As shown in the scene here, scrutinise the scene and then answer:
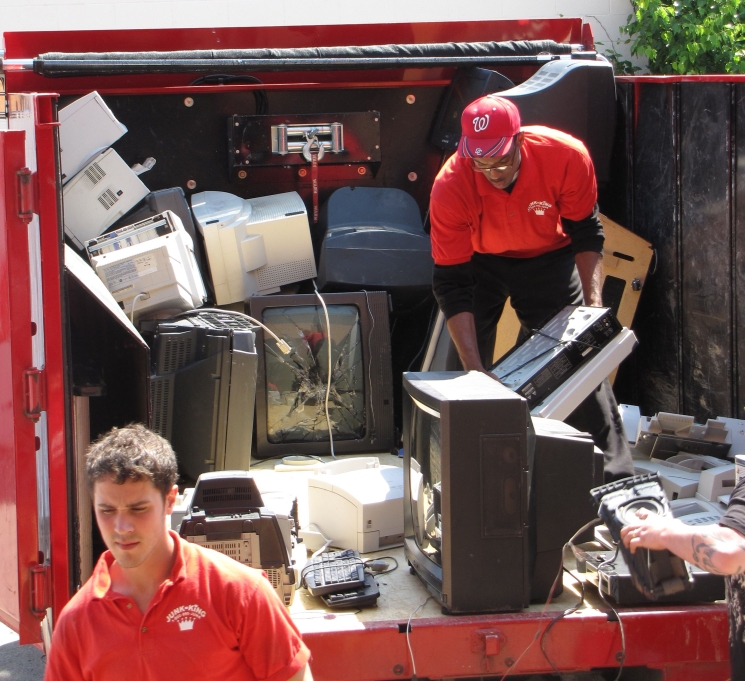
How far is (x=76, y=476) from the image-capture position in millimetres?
2898

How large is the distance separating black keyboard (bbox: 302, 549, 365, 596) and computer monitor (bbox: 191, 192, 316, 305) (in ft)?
6.94

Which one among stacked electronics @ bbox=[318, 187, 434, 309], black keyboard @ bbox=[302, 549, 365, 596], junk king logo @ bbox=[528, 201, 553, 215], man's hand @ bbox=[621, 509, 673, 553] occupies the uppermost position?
junk king logo @ bbox=[528, 201, 553, 215]

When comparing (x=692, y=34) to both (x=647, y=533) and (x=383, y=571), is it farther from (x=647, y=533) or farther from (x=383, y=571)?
(x=647, y=533)

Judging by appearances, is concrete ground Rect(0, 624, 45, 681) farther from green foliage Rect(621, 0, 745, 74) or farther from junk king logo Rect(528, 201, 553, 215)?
green foliage Rect(621, 0, 745, 74)

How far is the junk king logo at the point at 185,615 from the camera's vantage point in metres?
1.91

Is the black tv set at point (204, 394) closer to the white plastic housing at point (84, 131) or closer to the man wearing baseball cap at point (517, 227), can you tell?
the man wearing baseball cap at point (517, 227)

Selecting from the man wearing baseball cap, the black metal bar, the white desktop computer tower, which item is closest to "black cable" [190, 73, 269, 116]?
the black metal bar

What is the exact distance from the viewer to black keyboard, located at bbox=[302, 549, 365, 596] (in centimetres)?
284

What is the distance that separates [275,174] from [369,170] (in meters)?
0.52

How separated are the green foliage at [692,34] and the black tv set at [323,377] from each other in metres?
4.84

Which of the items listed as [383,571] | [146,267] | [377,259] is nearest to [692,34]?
[377,259]

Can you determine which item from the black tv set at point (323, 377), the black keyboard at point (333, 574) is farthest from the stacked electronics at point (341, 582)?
the black tv set at point (323, 377)

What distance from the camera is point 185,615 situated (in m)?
1.92

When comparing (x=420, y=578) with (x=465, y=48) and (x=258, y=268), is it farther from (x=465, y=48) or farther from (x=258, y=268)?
(x=465, y=48)
